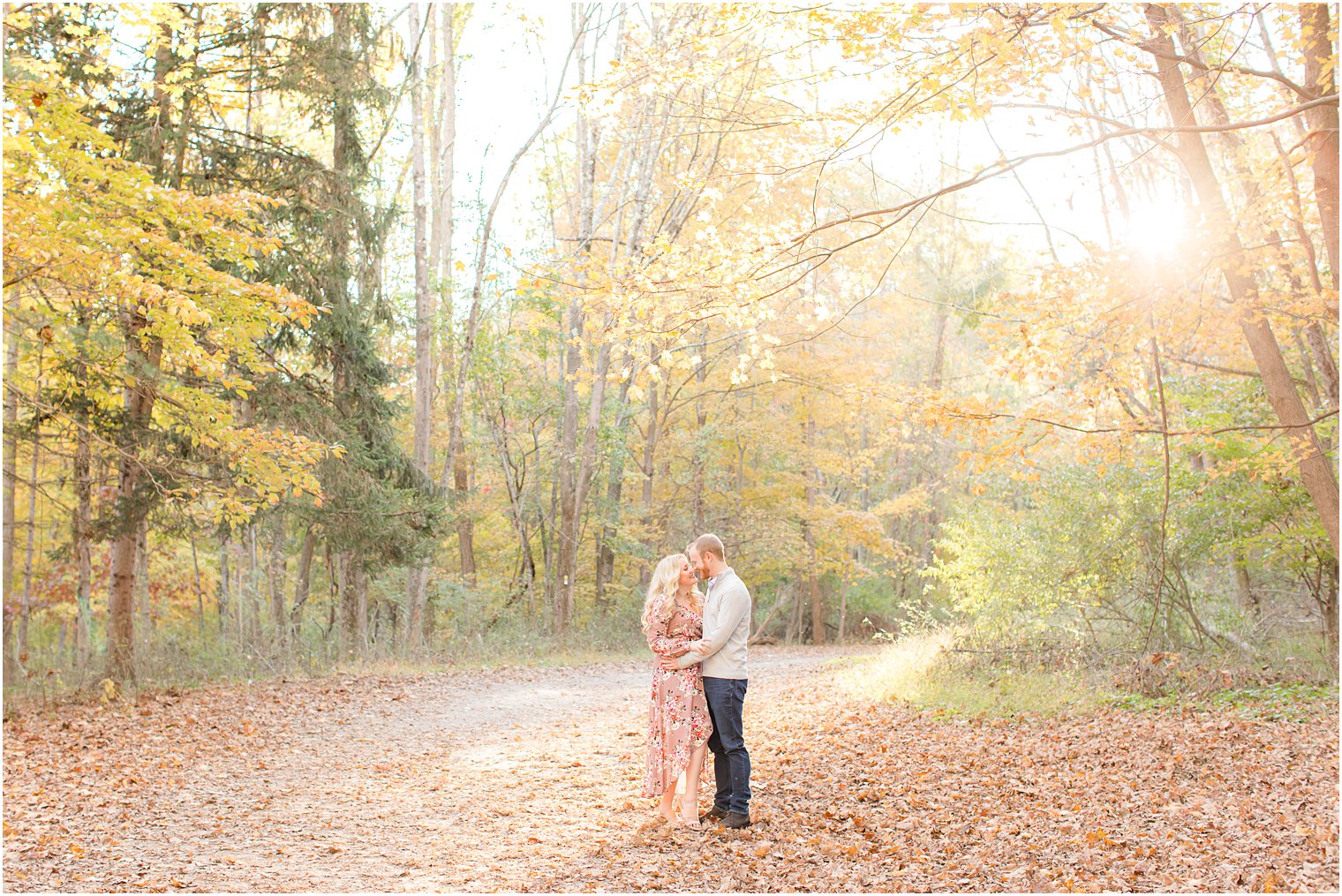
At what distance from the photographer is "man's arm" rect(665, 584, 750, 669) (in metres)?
5.09

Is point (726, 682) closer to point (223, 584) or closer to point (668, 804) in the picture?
point (668, 804)

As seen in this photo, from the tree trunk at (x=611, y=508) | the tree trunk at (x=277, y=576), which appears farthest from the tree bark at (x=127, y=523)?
the tree trunk at (x=611, y=508)

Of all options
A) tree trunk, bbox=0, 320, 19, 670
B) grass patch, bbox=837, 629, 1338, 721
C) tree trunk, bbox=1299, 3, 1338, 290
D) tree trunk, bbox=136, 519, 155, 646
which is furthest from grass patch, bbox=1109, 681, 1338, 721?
tree trunk, bbox=136, 519, 155, 646

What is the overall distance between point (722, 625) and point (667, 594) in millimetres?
380

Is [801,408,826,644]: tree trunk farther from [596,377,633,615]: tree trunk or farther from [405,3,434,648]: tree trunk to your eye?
[405,3,434,648]: tree trunk

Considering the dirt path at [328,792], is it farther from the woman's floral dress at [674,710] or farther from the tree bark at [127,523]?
the tree bark at [127,523]

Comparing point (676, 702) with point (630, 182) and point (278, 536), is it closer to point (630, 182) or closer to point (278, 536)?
point (278, 536)

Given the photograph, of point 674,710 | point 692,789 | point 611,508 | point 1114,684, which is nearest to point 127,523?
point 674,710

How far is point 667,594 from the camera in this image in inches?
208

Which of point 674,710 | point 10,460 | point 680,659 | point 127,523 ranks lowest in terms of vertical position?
point 674,710

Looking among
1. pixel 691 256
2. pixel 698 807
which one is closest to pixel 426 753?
pixel 698 807

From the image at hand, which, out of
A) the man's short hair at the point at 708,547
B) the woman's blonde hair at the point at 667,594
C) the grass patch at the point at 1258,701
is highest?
the man's short hair at the point at 708,547

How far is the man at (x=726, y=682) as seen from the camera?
5.08 m

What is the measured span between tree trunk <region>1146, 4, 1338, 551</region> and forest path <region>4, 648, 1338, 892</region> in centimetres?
194
